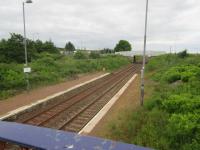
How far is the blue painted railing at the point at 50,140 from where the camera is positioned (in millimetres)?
2506

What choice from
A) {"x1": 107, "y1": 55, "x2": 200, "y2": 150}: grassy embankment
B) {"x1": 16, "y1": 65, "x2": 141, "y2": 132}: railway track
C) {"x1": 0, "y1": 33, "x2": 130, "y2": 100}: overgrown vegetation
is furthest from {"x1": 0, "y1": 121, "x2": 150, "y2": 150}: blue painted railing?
{"x1": 0, "y1": 33, "x2": 130, "y2": 100}: overgrown vegetation

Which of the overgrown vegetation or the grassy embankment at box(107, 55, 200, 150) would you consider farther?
the overgrown vegetation

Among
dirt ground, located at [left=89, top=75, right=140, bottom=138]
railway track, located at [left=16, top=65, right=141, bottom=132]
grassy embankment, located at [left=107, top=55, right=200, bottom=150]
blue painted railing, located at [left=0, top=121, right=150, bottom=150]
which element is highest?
blue painted railing, located at [left=0, top=121, right=150, bottom=150]

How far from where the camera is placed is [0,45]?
43.1 metres

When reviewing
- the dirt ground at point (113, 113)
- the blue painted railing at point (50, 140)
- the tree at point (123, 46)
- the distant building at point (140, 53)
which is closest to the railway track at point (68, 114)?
the dirt ground at point (113, 113)

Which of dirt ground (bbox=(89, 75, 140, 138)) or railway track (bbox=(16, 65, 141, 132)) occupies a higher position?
dirt ground (bbox=(89, 75, 140, 138))

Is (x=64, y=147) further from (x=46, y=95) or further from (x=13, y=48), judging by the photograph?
(x=13, y=48)

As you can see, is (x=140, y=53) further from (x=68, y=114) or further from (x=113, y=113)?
(x=68, y=114)

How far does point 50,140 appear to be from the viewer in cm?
271

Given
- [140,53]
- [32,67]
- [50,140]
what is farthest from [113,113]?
[140,53]

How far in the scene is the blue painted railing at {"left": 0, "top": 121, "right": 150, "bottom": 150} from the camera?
8.22 ft

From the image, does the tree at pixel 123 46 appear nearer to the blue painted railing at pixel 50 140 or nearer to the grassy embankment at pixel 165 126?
the grassy embankment at pixel 165 126

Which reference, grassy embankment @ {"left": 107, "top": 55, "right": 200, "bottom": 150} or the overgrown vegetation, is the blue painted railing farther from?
the overgrown vegetation

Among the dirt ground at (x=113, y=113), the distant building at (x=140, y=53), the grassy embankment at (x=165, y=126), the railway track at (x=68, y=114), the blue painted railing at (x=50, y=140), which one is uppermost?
the distant building at (x=140, y=53)
